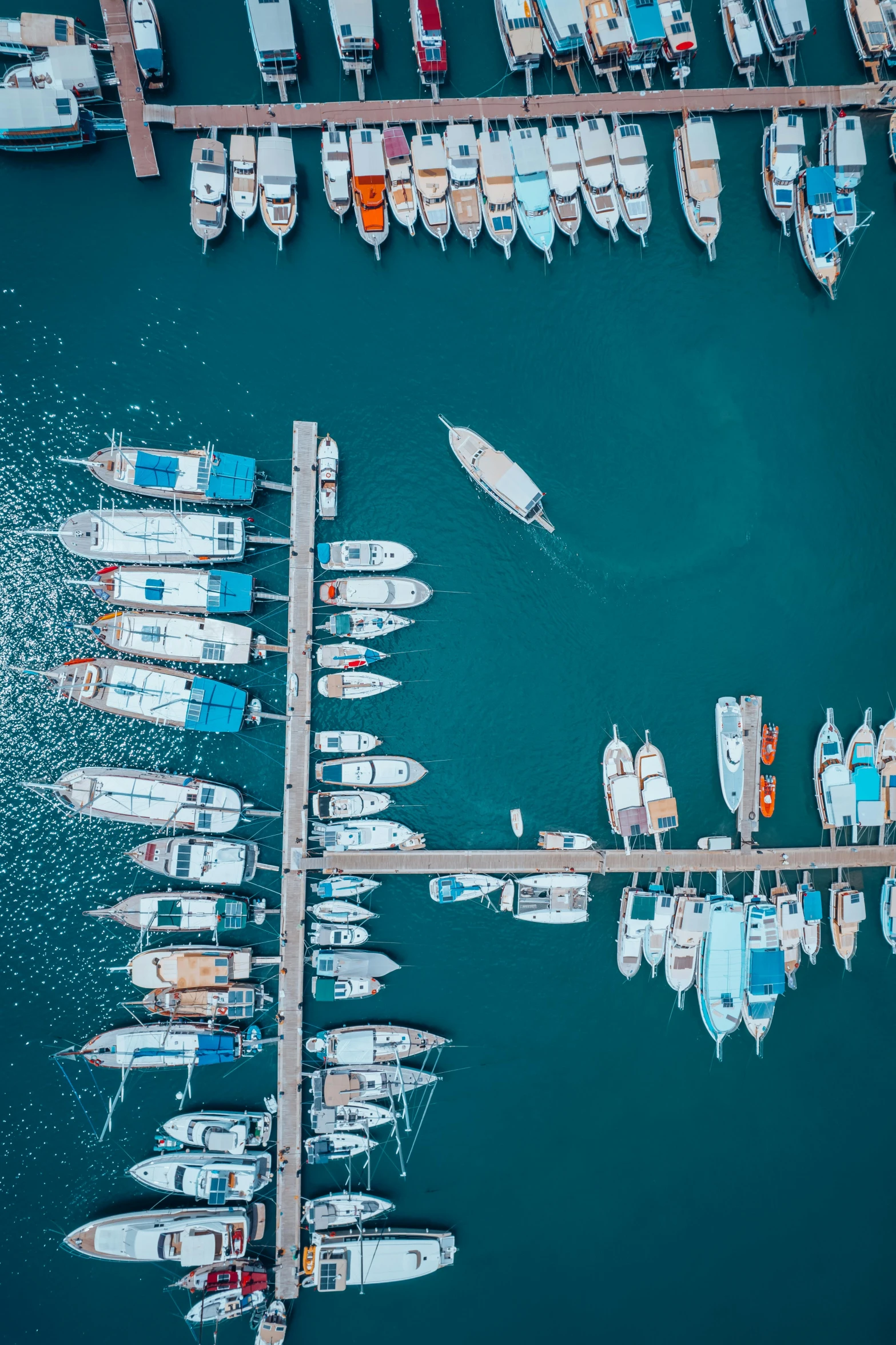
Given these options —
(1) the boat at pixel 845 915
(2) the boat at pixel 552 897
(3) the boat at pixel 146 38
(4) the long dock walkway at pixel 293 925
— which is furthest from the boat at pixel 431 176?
(1) the boat at pixel 845 915

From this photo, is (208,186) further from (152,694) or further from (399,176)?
(152,694)

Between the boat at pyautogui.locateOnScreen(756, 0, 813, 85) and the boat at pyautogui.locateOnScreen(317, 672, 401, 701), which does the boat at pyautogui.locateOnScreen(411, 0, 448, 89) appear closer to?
the boat at pyautogui.locateOnScreen(756, 0, 813, 85)

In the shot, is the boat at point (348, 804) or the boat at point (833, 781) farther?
the boat at point (833, 781)

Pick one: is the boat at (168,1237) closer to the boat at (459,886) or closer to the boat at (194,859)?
the boat at (194,859)

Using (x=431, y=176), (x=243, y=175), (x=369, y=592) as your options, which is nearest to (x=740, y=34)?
(x=431, y=176)

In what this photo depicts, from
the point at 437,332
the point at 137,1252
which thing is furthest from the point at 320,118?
the point at 137,1252

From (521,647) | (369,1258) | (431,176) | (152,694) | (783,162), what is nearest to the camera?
(152,694)
